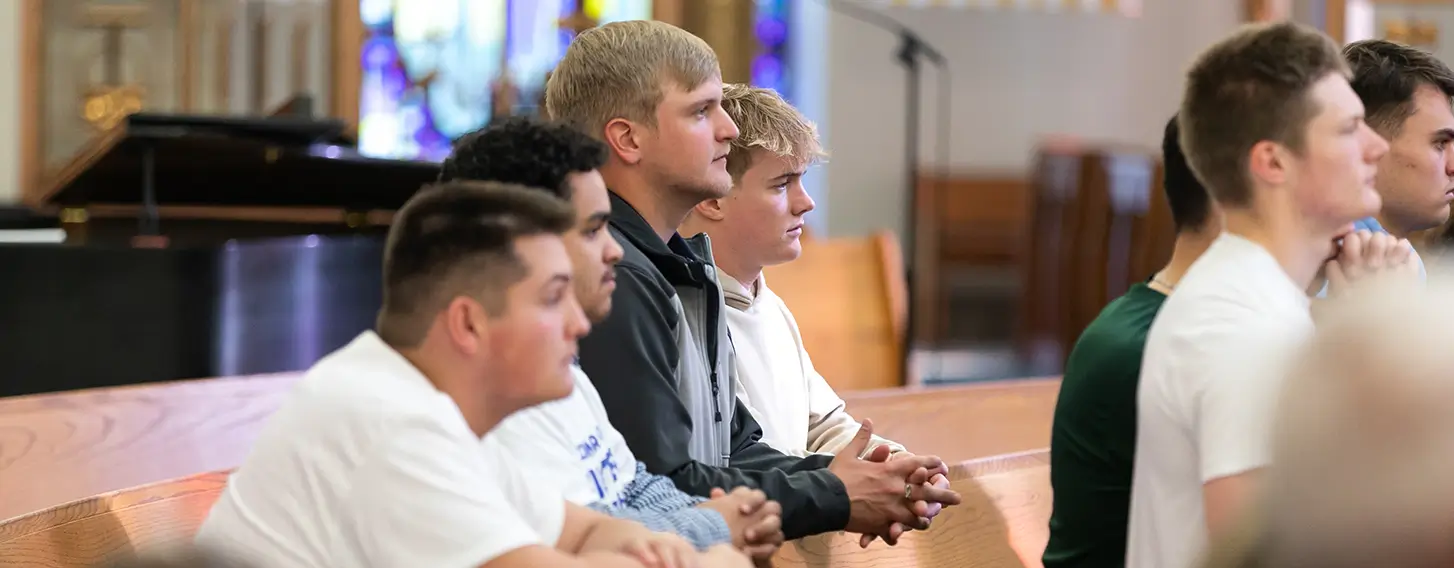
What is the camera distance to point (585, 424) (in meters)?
1.82

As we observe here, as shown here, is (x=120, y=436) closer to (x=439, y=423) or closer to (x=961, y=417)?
(x=961, y=417)

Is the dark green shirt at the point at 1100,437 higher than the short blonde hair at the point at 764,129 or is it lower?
lower

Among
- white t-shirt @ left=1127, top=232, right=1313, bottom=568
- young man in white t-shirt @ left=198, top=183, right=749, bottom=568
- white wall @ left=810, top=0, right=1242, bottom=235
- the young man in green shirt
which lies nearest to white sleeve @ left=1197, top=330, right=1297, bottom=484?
white t-shirt @ left=1127, top=232, right=1313, bottom=568

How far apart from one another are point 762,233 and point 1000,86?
7.16 meters

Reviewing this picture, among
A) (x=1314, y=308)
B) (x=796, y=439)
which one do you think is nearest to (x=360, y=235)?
(x=796, y=439)

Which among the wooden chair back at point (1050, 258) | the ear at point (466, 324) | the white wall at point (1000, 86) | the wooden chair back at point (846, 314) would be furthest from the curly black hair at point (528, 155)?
the white wall at point (1000, 86)

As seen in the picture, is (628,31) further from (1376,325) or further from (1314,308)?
(1376,325)

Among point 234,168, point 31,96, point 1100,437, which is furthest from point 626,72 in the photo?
point 31,96

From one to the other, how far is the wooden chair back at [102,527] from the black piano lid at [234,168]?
300 centimetres

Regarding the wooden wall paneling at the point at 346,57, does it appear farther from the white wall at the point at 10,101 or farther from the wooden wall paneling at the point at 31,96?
the white wall at the point at 10,101

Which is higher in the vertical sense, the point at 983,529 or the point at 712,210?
the point at 712,210

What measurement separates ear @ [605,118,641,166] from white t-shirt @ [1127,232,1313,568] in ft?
2.59

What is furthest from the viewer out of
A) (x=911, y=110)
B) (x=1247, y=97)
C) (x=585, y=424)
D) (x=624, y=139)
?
(x=911, y=110)

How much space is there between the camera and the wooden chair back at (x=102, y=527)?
2000 millimetres
